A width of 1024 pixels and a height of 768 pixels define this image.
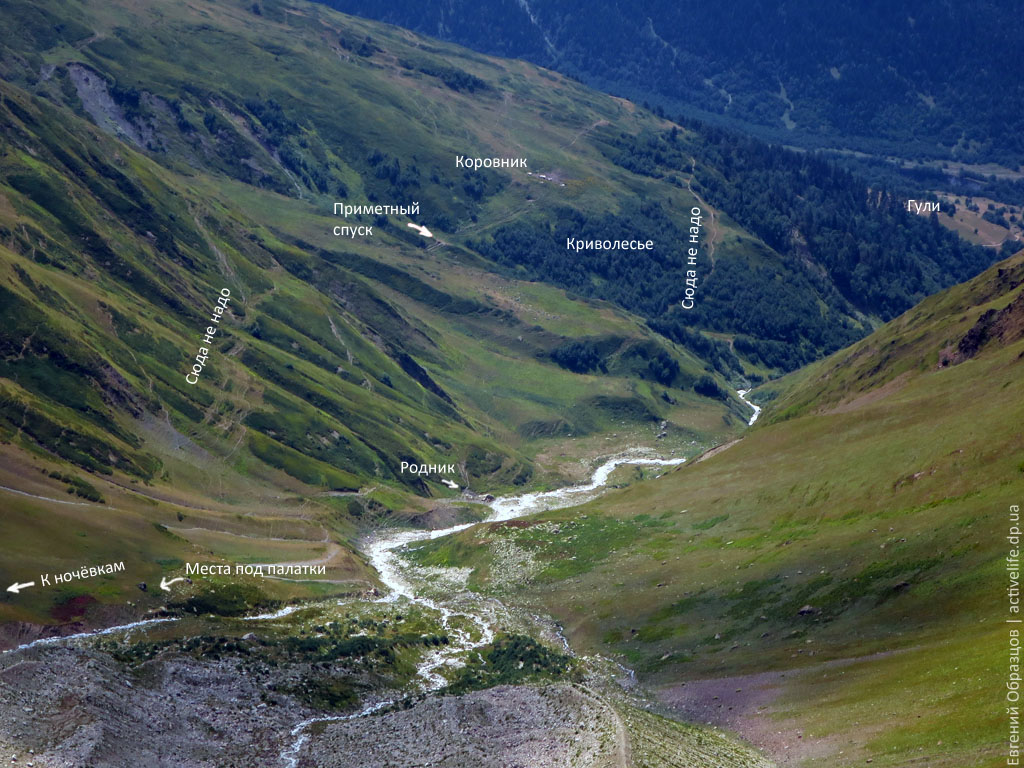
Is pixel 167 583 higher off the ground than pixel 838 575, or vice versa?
pixel 167 583

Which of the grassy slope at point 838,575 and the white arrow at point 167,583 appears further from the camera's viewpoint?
the white arrow at point 167,583

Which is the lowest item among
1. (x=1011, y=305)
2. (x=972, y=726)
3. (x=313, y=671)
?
(x=972, y=726)

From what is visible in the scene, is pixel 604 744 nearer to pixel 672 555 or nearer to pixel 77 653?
pixel 77 653

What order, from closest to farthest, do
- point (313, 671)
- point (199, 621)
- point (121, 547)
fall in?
point (313, 671) < point (199, 621) < point (121, 547)

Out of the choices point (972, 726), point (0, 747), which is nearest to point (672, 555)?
point (972, 726)

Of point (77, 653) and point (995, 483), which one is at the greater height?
point (995, 483)

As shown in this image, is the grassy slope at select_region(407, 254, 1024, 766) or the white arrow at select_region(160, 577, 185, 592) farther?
the white arrow at select_region(160, 577, 185, 592)

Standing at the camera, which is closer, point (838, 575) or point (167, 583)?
point (838, 575)

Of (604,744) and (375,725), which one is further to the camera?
(375,725)
